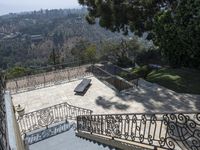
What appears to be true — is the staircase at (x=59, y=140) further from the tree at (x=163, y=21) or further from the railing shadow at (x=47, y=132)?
the tree at (x=163, y=21)

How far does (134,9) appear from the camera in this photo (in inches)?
832

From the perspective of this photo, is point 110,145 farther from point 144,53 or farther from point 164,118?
point 144,53

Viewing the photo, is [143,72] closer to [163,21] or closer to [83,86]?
[163,21]

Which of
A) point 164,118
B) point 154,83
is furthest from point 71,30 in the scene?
point 164,118

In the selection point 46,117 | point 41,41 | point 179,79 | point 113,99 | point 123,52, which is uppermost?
point 179,79

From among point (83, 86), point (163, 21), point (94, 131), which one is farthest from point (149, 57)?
point (94, 131)

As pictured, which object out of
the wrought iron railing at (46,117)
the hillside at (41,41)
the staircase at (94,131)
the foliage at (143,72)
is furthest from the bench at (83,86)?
the hillside at (41,41)

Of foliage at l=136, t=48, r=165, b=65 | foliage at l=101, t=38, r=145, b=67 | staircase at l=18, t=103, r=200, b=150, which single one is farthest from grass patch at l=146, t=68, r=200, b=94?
foliage at l=101, t=38, r=145, b=67

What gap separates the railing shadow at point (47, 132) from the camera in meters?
11.2

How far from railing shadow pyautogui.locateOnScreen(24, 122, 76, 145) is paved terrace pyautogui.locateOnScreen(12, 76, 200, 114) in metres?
2.73

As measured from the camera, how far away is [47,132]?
11.8 meters

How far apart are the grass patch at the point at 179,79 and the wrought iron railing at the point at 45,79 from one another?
5.85m

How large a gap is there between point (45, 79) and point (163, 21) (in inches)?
378

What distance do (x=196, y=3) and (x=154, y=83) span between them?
598 centimetres
